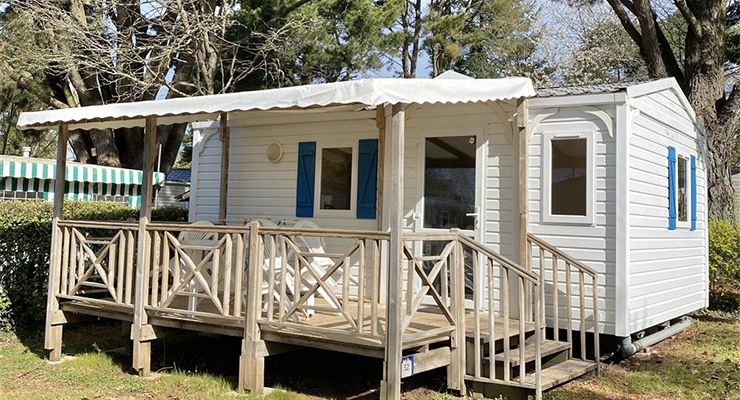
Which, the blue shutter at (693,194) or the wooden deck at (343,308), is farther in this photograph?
the blue shutter at (693,194)

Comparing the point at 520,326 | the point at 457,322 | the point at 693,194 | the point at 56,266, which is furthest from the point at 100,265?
the point at 693,194

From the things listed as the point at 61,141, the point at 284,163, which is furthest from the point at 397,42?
the point at 61,141

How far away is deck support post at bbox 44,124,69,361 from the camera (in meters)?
5.95

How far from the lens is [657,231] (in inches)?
258

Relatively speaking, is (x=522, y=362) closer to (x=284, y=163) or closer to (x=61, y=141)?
(x=284, y=163)

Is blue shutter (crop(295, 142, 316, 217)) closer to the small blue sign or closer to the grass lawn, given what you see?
the grass lawn

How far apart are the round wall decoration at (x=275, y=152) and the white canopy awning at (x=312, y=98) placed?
165 cm

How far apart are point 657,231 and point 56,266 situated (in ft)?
20.0

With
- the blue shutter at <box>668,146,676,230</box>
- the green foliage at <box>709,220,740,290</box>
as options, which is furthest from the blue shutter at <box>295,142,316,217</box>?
the green foliage at <box>709,220,740,290</box>

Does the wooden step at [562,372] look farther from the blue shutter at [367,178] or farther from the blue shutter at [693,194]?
the blue shutter at [693,194]

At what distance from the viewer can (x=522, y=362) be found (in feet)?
14.9

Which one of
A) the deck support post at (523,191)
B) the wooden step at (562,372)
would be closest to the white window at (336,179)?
the deck support post at (523,191)

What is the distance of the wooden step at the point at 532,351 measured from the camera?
4801 millimetres

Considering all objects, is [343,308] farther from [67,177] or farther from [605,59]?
[605,59]
